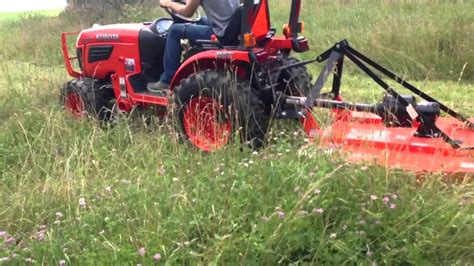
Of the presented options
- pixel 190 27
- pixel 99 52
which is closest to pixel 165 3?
pixel 190 27

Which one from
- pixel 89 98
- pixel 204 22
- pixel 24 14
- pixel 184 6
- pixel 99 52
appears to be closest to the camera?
pixel 184 6

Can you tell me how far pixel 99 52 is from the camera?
19.2 ft

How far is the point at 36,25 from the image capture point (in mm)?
14102

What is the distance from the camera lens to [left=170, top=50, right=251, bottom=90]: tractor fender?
4.45 meters

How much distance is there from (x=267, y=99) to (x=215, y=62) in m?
0.48

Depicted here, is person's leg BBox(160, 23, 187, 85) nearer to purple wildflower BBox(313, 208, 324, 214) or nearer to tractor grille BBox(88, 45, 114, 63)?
tractor grille BBox(88, 45, 114, 63)

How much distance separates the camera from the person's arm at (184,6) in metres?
4.82

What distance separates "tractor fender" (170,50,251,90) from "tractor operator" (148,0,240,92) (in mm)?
248

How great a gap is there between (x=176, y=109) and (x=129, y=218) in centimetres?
171

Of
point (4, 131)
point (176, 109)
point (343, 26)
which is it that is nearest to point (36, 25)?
point (343, 26)

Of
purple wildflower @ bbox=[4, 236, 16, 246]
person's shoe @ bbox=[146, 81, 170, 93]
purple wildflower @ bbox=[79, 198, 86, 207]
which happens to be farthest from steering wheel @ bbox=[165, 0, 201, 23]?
purple wildflower @ bbox=[4, 236, 16, 246]

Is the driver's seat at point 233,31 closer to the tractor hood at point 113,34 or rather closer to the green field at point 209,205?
the green field at point 209,205

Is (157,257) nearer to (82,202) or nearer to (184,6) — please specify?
(82,202)

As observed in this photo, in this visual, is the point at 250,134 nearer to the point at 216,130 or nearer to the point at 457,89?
the point at 216,130
